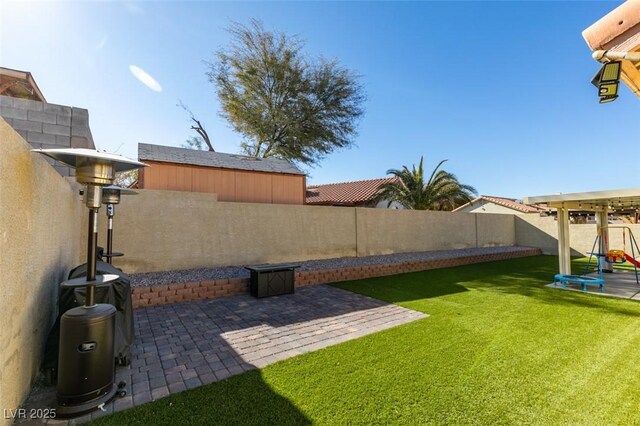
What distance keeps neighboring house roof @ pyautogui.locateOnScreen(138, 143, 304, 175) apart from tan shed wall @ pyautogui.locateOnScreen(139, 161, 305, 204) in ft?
0.61

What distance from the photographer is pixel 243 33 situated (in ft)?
54.5

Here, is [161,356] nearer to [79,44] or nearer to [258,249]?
[258,249]

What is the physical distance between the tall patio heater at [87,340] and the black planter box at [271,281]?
417 centimetres

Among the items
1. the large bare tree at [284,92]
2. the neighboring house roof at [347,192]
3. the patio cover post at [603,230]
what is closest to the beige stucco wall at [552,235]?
the patio cover post at [603,230]

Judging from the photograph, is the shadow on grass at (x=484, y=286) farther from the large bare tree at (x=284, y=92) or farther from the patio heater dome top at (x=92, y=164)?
the large bare tree at (x=284, y=92)

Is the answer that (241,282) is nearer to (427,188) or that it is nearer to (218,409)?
(218,409)

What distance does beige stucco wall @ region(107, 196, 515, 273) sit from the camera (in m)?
8.12

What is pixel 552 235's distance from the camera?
57.0 ft

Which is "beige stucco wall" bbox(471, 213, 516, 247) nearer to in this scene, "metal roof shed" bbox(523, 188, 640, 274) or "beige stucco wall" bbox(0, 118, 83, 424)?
"metal roof shed" bbox(523, 188, 640, 274)

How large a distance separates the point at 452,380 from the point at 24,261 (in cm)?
488

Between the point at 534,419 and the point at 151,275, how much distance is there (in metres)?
8.56

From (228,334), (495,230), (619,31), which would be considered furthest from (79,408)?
(495,230)

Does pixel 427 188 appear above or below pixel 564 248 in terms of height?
above

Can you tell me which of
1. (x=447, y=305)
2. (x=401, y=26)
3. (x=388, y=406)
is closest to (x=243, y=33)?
(x=401, y=26)
